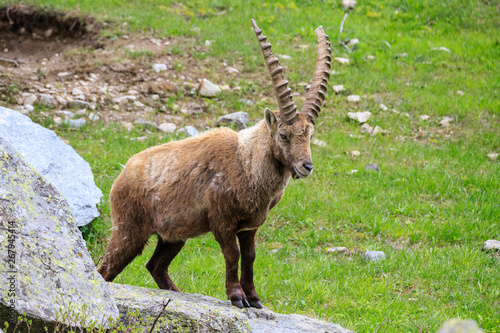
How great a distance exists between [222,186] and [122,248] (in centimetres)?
136

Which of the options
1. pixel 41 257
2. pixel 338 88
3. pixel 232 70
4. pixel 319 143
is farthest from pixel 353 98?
pixel 41 257

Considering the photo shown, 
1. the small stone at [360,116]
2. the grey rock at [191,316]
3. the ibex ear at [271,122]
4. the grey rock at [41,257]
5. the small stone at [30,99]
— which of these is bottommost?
the small stone at [30,99]

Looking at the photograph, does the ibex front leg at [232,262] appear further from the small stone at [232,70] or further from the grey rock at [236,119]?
the small stone at [232,70]

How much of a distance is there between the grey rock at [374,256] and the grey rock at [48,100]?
705cm

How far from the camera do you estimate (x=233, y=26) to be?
15.9 m

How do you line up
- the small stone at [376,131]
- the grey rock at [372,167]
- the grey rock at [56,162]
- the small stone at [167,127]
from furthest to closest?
the small stone at [376,131] < the small stone at [167,127] < the grey rock at [372,167] < the grey rock at [56,162]

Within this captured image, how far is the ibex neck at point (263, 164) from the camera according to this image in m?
5.68

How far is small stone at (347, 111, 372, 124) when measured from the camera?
12.4m

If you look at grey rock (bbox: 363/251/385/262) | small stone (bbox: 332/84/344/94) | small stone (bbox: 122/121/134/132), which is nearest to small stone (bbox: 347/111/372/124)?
small stone (bbox: 332/84/344/94)

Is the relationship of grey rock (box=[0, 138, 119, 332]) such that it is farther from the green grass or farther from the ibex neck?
the green grass

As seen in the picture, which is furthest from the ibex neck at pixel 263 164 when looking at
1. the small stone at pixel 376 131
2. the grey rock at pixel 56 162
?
the small stone at pixel 376 131

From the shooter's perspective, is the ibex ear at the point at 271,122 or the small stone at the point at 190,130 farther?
the small stone at the point at 190,130

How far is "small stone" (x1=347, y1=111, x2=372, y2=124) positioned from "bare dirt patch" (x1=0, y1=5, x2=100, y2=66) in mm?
6548

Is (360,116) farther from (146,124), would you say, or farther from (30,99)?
(30,99)
